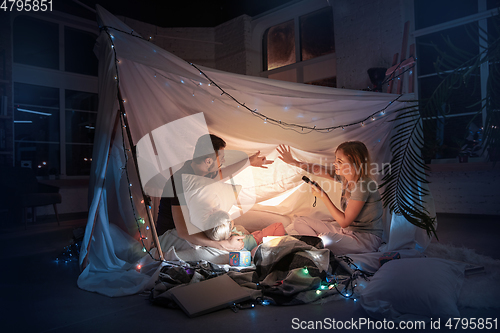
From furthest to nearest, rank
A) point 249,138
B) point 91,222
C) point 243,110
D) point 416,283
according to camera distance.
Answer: point 249,138, point 243,110, point 91,222, point 416,283

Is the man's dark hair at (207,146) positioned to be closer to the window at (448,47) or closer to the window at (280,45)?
the window at (448,47)

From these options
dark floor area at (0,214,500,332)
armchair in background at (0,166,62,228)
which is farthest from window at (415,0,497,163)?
armchair in background at (0,166,62,228)

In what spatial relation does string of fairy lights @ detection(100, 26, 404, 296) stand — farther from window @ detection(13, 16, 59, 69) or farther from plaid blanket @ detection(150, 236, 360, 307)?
window @ detection(13, 16, 59, 69)

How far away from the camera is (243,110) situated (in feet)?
9.35

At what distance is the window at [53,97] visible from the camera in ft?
18.3

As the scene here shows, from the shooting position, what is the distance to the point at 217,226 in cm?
263

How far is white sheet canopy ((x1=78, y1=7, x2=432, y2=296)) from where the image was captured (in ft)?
7.37

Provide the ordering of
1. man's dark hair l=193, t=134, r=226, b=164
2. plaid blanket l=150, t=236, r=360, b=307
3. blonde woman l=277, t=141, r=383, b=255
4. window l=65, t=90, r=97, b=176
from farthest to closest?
window l=65, t=90, r=97, b=176, man's dark hair l=193, t=134, r=226, b=164, blonde woman l=277, t=141, r=383, b=255, plaid blanket l=150, t=236, r=360, b=307

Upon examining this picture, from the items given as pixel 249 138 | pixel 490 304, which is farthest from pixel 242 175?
pixel 490 304

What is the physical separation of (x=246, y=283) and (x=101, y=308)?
30.6 inches

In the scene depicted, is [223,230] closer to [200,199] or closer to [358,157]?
[200,199]

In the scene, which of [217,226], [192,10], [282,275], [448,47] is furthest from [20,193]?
[448,47]

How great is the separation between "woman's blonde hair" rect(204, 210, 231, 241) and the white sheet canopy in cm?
49

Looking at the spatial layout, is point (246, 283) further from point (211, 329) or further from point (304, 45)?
point (304, 45)
